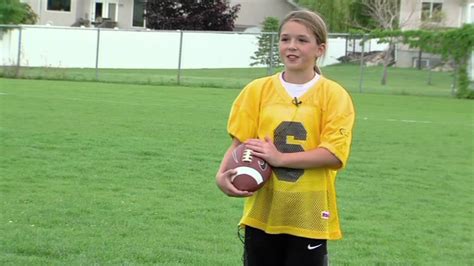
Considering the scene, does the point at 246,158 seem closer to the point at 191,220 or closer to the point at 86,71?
the point at 191,220

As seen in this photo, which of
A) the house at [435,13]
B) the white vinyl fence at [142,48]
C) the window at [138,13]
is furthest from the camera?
the window at [138,13]

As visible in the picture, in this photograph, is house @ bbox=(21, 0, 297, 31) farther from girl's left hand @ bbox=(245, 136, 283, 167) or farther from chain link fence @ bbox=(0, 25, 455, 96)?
girl's left hand @ bbox=(245, 136, 283, 167)

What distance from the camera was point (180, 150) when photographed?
12.4 metres

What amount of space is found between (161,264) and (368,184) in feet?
15.3

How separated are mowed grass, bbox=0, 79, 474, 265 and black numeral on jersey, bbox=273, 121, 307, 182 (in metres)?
2.49

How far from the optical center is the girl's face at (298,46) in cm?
391

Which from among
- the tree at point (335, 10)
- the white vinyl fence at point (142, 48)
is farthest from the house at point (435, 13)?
the white vinyl fence at point (142, 48)

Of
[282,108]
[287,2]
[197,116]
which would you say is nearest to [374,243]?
[282,108]

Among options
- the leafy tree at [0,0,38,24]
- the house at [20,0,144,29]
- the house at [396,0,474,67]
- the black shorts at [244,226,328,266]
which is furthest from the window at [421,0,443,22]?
the black shorts at [244,226,328,266]

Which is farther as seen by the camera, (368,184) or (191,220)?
(368,184)

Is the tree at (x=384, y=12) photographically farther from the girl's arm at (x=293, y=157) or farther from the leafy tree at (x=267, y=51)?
the girl's arm at (x=293, y=157)

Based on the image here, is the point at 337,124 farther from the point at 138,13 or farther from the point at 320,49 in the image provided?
the point at 138,13

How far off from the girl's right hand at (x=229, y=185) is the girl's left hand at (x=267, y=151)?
136mm

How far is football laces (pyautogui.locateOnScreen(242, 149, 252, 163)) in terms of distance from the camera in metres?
3.84
